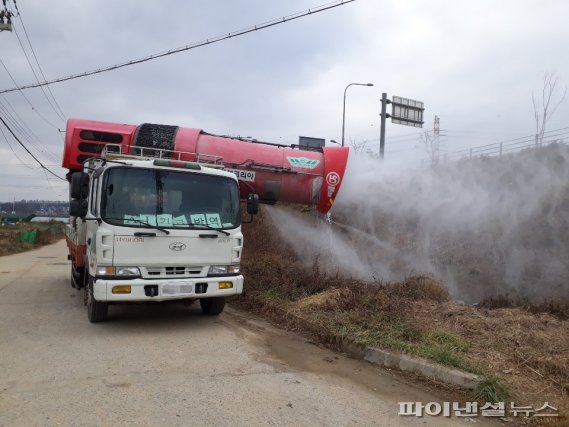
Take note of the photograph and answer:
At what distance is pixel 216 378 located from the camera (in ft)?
15.9

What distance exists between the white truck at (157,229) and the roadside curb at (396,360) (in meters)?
1.60

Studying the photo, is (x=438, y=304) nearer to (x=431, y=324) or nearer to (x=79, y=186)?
(x=431, y=324)

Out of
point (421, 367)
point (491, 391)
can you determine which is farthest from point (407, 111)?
point (491, 391)

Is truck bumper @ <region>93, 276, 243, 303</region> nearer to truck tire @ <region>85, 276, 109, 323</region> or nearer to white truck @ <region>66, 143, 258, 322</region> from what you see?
white truck @ <region>66, 143, 258, 322</region>

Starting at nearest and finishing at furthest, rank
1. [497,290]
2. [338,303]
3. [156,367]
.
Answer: [156,367], [338,303], [497,290]

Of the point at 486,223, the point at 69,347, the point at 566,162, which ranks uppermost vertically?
the point at 566,162

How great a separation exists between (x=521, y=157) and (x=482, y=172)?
2.57m

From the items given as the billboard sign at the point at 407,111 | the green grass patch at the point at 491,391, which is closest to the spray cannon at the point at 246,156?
the green grass patch at the point at 491,391

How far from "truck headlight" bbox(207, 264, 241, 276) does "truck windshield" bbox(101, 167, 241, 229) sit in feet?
2.10

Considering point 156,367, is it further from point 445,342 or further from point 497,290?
point 497,290

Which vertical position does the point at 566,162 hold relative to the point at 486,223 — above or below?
above

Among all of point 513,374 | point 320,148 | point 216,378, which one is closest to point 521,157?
point 320,148

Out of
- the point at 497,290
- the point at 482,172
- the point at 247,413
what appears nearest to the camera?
the point at 247,413

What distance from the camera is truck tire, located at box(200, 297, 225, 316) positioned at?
775 centimetres
